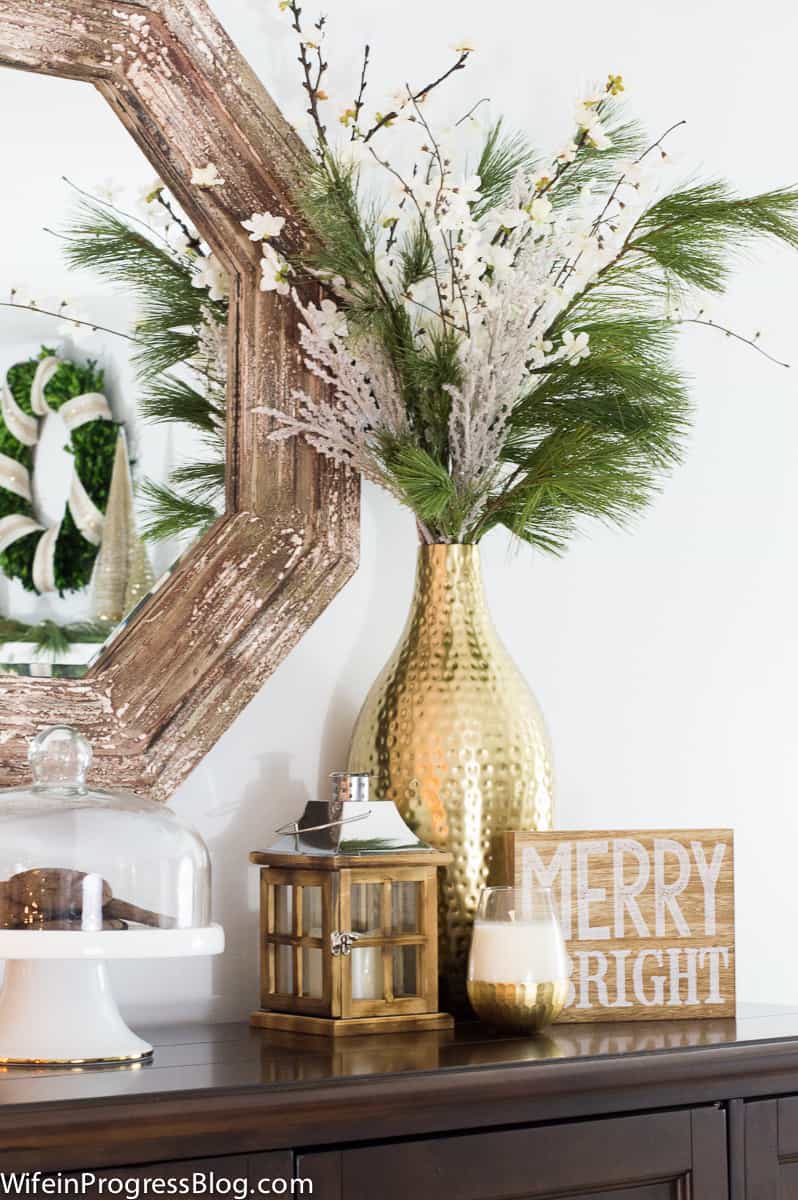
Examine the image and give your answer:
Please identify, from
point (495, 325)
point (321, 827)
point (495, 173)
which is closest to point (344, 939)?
point (321, 827)

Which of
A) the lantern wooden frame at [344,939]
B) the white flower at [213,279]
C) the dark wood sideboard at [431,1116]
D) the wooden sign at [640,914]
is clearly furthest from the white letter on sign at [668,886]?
the white flower at [213,279]

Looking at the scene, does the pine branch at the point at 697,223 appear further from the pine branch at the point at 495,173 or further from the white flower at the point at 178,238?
the white flower at the point at 178,238

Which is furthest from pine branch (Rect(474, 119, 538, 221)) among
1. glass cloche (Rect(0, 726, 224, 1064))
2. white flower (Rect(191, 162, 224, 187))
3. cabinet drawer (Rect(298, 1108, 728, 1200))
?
cabinet drawer (Rect(298, 1108, 728, 1200))

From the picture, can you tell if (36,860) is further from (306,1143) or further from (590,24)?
(590,24)

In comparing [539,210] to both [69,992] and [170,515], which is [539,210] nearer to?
[170,515]

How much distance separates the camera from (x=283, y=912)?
138 cm

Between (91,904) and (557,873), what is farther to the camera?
(557,873)

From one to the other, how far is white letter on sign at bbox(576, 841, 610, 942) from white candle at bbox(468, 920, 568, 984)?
3.2 inches

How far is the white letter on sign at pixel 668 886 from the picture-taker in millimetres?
1444

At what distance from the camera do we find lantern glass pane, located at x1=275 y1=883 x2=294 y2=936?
1.38 metres

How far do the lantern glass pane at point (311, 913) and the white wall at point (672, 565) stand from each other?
8.1 inches

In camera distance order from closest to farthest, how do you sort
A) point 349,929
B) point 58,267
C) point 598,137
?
point 349,929
point 58,267
point 598,137

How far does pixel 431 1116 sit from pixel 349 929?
246 millimetres

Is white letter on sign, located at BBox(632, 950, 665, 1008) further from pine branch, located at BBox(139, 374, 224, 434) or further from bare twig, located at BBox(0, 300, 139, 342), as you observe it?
bare twig, located at BBox(0, 300, 139, 342)
